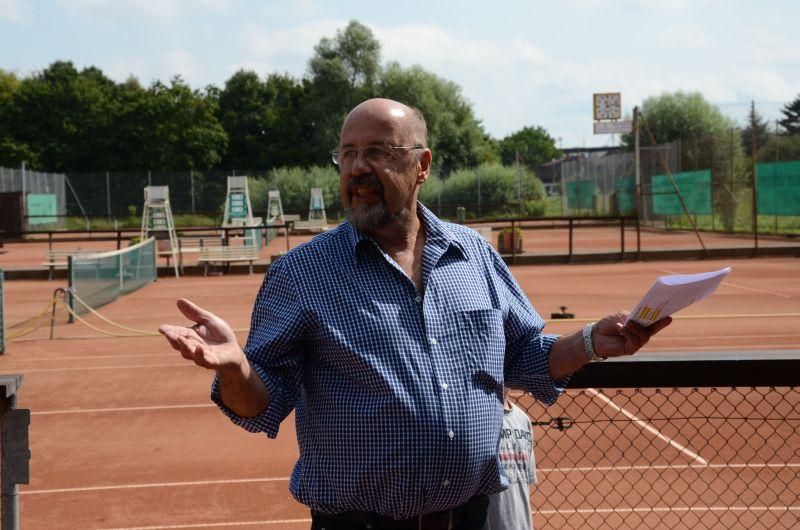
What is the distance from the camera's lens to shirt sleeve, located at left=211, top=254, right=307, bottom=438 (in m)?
2.77

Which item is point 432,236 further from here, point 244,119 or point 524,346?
point 244,119

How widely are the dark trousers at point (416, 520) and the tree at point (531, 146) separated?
15712 cm

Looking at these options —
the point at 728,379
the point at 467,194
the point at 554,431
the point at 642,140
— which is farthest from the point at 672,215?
the point at 728,379

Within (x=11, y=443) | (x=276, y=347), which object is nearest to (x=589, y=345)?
(x=276, y=347)

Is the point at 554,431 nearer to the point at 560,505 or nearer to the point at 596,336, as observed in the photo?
the point at 560,505

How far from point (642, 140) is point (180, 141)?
98.0 feet

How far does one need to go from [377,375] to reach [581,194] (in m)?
53.0

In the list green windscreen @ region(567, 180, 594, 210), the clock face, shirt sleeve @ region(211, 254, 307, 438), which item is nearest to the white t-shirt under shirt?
shirt sleeve @ region(211, 254, 307, 438)

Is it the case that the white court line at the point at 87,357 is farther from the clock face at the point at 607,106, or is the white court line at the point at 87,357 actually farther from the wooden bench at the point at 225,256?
the clock face at the point at 607,106

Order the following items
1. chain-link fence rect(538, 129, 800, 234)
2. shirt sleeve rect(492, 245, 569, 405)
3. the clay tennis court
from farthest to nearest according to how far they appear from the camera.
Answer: chain-link fence rect(538, 129, 800, 234) → the clay tennis court → shirt sleeve rect(492, 245, 569, 405)

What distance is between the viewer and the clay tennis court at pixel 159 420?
6.64 meters

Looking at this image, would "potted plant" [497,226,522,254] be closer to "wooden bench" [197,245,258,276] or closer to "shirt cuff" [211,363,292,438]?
"wooden bench" [197,245,258,276]

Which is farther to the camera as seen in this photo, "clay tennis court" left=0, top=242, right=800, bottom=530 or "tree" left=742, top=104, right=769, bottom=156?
"tree" left=742, top=104, right=769, bottom=156

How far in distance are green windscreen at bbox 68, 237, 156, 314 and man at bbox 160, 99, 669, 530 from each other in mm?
13970
